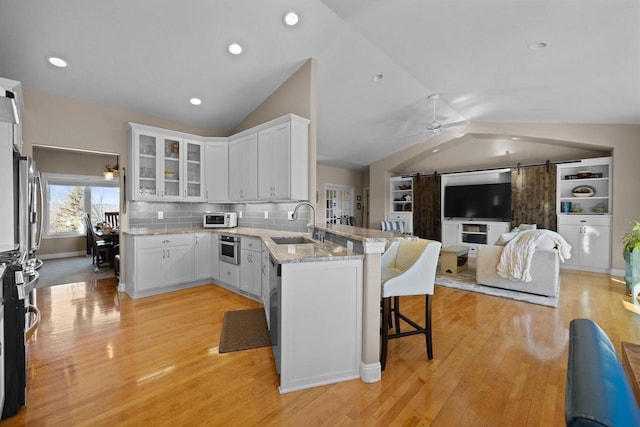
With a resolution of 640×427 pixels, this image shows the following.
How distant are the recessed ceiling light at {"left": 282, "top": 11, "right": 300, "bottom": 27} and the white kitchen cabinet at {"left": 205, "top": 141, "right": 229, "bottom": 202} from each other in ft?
7.22

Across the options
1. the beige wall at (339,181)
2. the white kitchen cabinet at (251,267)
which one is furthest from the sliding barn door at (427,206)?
the white kitchen cabinet at (251,267)

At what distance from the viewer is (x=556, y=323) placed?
2920 mm

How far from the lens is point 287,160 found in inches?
136

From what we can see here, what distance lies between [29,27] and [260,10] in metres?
2.14

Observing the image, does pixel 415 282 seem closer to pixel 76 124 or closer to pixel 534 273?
pixel 534 273

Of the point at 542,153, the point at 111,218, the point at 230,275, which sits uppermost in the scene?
the point at 542,153

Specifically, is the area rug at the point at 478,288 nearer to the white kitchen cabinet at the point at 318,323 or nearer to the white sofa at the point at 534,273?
the white sofa at the point at 534,273

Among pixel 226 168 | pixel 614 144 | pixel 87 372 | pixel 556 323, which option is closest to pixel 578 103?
pixel 614 144

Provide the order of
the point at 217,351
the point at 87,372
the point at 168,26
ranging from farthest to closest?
the point at 168,26 → the point at 217,351 → the point at 87,372

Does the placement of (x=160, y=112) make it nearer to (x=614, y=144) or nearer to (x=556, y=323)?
(x=556, y=323)

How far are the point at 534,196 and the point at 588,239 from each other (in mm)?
1229

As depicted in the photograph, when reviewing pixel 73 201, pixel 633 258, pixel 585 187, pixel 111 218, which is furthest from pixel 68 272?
pixel 585 187

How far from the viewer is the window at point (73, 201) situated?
6531mm

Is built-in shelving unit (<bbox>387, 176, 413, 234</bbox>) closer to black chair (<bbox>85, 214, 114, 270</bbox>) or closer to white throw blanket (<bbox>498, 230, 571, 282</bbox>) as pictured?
white throw blanket (<bbox>498, 230, 571, 282</bbox>)
